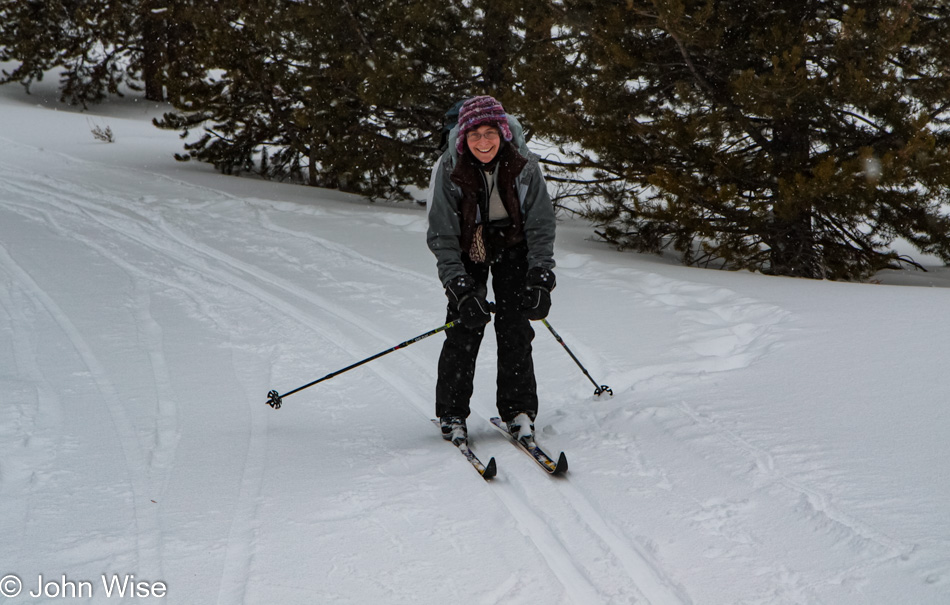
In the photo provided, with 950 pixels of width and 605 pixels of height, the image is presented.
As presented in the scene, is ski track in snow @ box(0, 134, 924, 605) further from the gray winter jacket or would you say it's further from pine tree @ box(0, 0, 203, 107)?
pine tree @ box(0, 0, 203, 107)

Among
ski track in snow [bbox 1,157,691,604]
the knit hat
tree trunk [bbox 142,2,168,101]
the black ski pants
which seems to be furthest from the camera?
tree trunk [bbox 142,2,168,101]

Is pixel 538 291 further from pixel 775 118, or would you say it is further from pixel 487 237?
pixel 775 118

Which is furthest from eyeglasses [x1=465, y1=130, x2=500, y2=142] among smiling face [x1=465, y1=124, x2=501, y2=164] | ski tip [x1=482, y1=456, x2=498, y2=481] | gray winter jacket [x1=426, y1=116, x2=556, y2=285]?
ski tip [x1=482, y1=456, x2=498, y2=481]

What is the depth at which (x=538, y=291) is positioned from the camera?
12.1 ft

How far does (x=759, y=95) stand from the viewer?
22.1ft

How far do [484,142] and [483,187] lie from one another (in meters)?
0.24

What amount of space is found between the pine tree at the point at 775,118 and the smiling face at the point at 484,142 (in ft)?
13.0

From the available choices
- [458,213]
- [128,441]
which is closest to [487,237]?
[458,213]

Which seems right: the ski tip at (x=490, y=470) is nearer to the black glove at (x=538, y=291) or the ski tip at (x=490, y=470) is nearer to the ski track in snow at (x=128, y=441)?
the black glove at (x=538, y=291)

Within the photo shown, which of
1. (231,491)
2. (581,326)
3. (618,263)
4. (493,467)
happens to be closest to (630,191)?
(618,263)

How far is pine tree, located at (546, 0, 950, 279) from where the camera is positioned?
6.61 meters

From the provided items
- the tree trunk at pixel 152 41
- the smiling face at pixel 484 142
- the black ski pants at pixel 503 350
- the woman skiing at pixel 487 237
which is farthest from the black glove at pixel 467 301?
the tree trunk at pixel 152 41

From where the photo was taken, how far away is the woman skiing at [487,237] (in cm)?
361

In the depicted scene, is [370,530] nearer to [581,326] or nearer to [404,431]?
[404,431]
